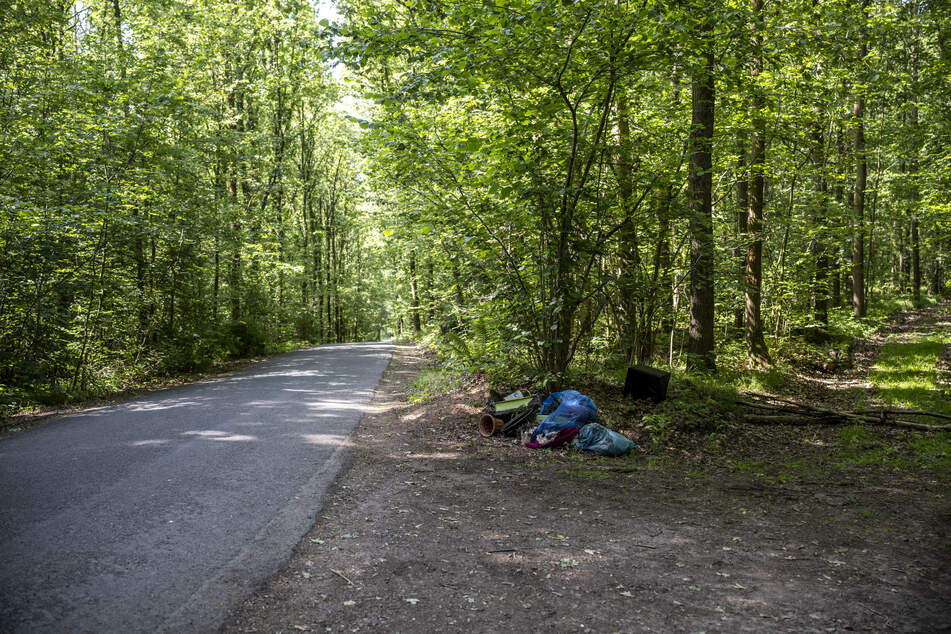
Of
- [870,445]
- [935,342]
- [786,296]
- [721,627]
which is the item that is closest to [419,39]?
[721,627]

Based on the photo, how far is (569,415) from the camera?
7.06 m

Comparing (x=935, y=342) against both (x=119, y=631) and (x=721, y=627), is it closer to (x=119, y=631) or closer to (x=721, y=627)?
(x=721, y=627)

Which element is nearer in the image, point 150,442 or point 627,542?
point 627,542

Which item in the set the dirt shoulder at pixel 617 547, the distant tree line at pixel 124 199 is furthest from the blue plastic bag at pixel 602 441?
the distant tree line at pixel 124 199

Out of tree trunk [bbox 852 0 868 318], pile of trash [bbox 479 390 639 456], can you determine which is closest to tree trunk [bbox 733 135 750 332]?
tree trunk [bbox 852 0 868 318]

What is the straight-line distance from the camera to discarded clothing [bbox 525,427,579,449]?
688cm

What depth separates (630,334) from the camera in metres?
10.5

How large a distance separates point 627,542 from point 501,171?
511 cm

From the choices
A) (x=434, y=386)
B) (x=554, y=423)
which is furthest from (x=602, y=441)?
(x=434, y=386)

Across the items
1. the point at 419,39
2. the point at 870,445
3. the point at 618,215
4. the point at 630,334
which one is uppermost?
the point at 419,39

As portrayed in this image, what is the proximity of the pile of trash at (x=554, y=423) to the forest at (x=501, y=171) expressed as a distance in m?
0.55

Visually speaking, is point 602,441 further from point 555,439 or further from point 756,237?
point 756,237

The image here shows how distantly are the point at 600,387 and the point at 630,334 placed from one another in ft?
7.25

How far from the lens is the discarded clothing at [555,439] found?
271 inches
